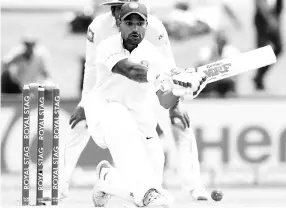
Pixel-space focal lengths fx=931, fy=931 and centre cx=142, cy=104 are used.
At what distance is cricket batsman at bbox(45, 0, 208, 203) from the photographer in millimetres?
7355

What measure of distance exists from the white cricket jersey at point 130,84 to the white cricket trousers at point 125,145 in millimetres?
68

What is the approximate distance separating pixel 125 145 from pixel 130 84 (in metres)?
0.47

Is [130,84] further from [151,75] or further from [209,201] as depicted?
[209,201]

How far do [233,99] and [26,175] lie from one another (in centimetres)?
382

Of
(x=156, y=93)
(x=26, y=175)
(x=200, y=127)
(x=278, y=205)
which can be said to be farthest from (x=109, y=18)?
(x=200, y=127)

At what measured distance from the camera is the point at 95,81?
7.47 m

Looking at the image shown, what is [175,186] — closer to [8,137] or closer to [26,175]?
[8,137]

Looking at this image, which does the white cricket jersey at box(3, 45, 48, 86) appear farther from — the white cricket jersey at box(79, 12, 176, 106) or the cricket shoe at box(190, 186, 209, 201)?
the cricket shoe at box(190, 186, 209, 201)

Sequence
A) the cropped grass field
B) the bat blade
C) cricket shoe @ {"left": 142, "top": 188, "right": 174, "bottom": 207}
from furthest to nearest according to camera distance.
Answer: the cropped grass field, the bat blade, cricket shoe @ {"left": 142, "top": 188, "right": 174, "bottom": 207}

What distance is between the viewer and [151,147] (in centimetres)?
666

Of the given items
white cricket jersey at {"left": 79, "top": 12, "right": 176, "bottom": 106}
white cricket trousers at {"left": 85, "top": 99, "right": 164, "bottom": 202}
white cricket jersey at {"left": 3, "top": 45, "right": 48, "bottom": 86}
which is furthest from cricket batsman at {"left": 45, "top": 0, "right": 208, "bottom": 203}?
white cricket jersey at {"left": 3, "top": 45, "right": 48, "bottom": 86}

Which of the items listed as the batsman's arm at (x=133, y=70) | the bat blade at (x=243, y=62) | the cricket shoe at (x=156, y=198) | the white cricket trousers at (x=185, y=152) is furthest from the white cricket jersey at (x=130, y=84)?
the white cricket trousers at (x=185, y=152)

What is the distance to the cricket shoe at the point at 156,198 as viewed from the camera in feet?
20.1

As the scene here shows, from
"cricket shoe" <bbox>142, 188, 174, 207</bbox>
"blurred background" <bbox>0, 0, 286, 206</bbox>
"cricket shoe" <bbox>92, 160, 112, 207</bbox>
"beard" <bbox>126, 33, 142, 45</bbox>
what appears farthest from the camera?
"blurred background" <bbox>0, 0, 286, 206</bbox>
